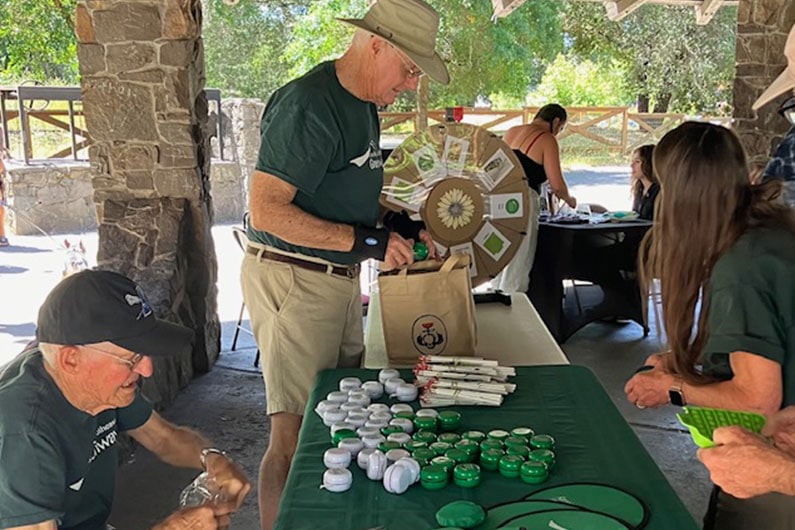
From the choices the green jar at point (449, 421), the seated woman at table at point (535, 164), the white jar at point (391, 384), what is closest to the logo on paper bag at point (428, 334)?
the white jar at point (391, 384)

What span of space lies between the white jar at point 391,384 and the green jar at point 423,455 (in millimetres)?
371

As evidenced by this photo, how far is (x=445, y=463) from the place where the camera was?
1.53 metres

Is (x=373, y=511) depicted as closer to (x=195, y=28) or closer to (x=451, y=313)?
(x=451, y=313)

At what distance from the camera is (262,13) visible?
754 inches

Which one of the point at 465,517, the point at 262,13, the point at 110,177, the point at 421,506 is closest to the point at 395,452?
the point at 421,506

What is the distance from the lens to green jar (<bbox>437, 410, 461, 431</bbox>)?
→ 175cm

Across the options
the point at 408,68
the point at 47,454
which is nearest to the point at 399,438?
the point at 47,454

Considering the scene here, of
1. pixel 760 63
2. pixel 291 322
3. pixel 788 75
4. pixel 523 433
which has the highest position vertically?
pixel 760 63

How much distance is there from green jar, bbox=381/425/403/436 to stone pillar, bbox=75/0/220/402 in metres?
2.59

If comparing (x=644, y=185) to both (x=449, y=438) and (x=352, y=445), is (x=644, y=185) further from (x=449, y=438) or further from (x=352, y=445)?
(x=352, y=445)

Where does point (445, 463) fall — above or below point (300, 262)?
below

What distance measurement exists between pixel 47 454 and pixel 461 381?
992 mm

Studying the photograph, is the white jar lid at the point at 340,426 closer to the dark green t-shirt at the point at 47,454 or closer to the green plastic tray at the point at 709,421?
the dark green t-shirt at the point at 47,454

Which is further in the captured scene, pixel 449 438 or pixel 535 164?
pixel 535 164
